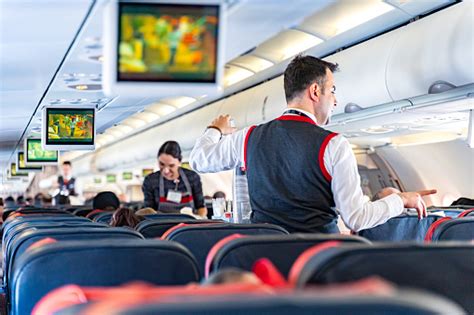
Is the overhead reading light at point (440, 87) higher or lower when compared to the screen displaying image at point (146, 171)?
higher

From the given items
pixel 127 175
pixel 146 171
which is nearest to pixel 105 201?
pixel 146 171

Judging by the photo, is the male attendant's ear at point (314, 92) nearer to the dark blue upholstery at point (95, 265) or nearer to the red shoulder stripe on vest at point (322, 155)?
the red shoulder stripe on vest at point (322, 155)

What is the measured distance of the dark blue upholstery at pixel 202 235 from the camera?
3.97 metres

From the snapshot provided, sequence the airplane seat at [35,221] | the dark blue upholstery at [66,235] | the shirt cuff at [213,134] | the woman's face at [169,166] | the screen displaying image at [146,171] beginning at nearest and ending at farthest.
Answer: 1. the dark blue upholstery at [66,235]
2. the shirt cuff at [213,134]
3. the airplane seat at [35,221]
4. the woman's face at [169,166]
5. the screen displaying image at [146,171]

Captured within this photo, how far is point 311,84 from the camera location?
16.1 ft

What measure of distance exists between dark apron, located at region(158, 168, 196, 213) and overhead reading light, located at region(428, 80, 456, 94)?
303cm

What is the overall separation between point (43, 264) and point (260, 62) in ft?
33.2

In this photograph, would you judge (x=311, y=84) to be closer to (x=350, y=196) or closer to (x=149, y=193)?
(x=350, y=196)

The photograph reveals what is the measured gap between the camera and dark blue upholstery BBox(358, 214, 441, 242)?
6.29m

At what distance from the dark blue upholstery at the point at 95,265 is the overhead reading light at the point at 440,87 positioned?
18.2ft

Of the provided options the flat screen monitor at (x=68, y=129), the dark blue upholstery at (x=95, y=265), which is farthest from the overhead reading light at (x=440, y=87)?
the dark blue upholstery at (x=95, y=265)

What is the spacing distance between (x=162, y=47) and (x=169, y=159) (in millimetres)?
5655

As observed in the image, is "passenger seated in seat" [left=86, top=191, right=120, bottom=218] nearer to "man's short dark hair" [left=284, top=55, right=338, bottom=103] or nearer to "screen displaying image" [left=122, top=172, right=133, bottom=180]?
"man's short dark hair" [left=284, top=55, right=338, bottom=103]

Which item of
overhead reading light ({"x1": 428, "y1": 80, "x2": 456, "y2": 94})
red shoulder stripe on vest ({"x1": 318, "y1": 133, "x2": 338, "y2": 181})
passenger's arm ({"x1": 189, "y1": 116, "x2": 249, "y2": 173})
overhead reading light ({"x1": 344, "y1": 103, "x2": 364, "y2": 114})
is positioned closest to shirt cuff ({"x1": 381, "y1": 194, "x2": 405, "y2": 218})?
red shoulder stripe on vest ({"x1": 318, "y1": 133, "x2": 338, "y2": 181})
